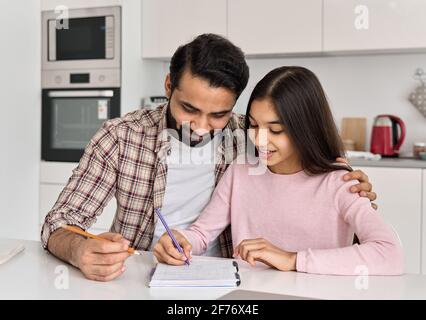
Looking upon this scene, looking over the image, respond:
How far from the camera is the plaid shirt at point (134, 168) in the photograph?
1.57m

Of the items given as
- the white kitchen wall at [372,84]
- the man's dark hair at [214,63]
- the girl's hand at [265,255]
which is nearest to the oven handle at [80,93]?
the white kitchen wall at [372,84]

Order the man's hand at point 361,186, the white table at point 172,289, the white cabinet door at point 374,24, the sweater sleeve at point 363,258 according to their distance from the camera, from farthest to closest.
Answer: the white cabinet door at point 374,24
the man's hand at point 361,186
the sweater sleeve at point 363,258
the white table at point 172,289

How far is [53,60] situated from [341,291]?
2.74m

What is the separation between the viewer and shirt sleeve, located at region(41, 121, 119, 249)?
1.46 m

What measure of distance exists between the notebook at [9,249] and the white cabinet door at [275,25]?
6.85ft

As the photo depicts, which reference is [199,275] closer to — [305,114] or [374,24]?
[305,114]

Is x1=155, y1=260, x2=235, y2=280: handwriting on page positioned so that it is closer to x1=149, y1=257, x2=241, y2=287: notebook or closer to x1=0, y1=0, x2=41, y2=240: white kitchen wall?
x1=149, y1=257, x2=241, y2=287: notebook

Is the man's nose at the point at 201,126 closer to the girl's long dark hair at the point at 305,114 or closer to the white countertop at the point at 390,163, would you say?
the girl's long dark hair at the point at 305,114

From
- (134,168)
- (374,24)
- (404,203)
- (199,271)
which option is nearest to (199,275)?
(199,271)

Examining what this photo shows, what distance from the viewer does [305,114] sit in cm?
142

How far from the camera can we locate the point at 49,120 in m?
3.37

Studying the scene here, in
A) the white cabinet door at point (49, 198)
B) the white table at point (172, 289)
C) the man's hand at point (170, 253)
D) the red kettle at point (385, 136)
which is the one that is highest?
the red kettle at point (385, 136)

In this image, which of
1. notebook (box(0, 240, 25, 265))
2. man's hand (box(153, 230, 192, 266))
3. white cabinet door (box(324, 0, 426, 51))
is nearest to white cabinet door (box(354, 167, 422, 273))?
white cabinet door (box(324, 0, 426, 51))

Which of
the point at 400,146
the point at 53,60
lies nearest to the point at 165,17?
the point at 53,60
